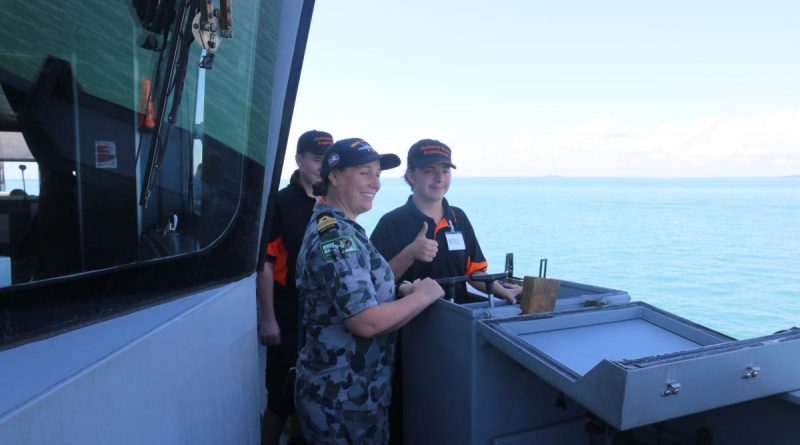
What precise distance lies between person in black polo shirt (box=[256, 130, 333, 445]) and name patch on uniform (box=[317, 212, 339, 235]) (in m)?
0.92

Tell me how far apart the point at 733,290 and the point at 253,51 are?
1421 centimetres

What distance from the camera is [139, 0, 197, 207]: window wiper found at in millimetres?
1194

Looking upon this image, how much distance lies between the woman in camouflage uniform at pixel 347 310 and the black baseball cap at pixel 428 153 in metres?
0.70

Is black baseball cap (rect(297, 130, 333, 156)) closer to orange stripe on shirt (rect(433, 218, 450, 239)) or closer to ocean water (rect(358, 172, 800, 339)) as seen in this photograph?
orange stripe on shirt (rect(433, 218, 450, 239))

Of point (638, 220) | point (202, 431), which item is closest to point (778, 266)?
point (638, 220)

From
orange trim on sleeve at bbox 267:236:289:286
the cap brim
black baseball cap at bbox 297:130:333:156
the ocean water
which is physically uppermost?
black baseball cap at bbox 297:130:333:156

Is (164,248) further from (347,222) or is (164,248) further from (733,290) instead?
(733,290)

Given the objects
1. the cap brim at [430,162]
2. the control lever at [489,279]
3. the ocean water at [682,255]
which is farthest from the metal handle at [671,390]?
the ocean water at [682,255]

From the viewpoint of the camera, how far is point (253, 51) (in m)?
1.53

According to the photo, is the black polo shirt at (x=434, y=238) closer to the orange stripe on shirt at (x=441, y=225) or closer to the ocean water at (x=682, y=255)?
the orange stripe on shirt at (x=441, y=225)

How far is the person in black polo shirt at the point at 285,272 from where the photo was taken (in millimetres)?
2500

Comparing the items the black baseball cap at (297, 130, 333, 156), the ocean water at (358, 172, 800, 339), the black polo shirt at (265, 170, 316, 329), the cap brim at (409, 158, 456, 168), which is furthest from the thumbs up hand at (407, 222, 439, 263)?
the ocean water at (358, 172, 800, 339)

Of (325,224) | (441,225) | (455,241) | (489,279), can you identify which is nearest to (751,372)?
(489,279)

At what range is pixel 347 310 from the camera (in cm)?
151
